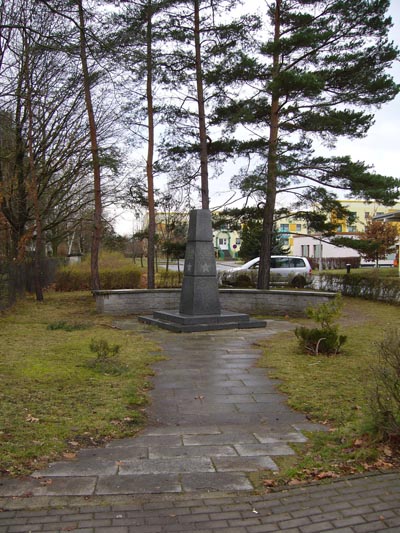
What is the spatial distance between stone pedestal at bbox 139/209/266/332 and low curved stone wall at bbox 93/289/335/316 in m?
2.66

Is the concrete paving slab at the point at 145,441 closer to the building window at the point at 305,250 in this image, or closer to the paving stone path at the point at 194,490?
the paving stone path at the point at 194,490

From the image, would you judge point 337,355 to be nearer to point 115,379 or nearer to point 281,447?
point 115,379

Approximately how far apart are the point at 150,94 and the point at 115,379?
13.5 m

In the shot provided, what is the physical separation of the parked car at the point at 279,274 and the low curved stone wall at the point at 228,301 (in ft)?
24.5

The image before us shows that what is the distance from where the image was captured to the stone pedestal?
12.6 meters

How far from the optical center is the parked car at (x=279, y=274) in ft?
78.1

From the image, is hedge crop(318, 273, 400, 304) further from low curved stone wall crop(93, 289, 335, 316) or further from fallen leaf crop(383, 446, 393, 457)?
fallen leaf crop(383, 446, 393, 457)

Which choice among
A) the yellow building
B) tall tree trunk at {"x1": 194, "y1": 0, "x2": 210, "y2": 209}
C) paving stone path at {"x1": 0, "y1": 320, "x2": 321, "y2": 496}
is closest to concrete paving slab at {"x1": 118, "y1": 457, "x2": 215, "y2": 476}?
paving stone path at {"x1": 0, "y1": 320, "x2": 321, "y2": 496}

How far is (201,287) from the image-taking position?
12.8m

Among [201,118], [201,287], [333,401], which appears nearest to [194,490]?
[333,401]

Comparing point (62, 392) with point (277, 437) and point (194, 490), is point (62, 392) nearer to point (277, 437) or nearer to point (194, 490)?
point (277, 437)

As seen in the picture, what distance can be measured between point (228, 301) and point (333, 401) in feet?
34.0

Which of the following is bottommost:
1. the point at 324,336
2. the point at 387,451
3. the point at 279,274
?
the point at 387,451

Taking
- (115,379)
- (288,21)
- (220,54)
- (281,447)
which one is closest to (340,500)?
(281,447)
